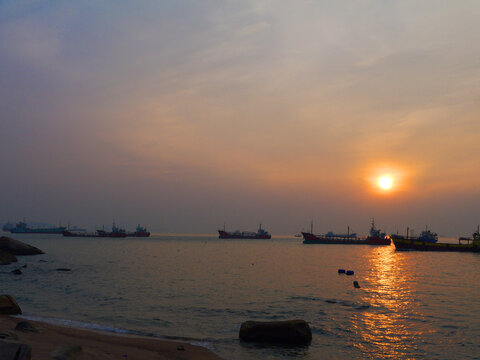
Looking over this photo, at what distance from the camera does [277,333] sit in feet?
58.9

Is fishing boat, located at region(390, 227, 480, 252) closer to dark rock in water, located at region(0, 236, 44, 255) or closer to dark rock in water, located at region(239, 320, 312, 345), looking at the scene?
dark rock in water, located at region(0, 236, 44, 255)

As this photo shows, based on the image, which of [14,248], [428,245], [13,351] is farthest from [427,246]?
[13,351]

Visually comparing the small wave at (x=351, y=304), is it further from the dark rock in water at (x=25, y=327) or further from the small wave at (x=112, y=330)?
the dark rock in water at (x=25, y=327)

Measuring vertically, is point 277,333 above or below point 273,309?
above

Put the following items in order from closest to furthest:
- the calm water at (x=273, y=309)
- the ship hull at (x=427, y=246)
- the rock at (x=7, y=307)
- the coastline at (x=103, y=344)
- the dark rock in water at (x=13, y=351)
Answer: the dark rock in water at (x=13, y=351), the coastline at (x=103, y=344), the calm water at (x=273, y=309), the rock at (x=7, y=307), the ship hull at (x=427, y=246)

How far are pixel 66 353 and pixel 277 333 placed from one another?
9.20 metres

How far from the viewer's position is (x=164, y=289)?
3600cm

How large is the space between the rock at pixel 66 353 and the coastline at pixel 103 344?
15cm

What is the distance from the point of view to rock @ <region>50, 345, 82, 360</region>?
12.1 meters

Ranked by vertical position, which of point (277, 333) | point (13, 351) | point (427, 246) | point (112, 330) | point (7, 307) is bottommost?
point (112, 330)

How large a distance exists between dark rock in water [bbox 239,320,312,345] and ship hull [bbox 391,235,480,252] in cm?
13010

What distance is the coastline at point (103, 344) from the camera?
45.6 ft

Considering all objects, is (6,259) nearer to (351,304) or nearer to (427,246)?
(351,304)

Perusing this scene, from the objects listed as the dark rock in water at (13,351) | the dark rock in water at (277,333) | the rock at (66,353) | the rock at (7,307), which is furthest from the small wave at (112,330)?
the dark rock in water at (13,351)
